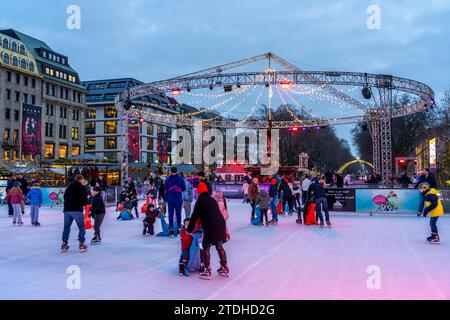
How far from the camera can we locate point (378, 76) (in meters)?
28.2

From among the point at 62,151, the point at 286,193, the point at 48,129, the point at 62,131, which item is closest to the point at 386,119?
the point at 286,193

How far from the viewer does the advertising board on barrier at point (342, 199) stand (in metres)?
18.8

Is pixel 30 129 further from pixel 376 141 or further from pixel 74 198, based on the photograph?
pixel 74 198

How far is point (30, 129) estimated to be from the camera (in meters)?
43.8

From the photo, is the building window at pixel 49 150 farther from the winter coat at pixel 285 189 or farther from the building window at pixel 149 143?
the winter coat at pixel 285 189

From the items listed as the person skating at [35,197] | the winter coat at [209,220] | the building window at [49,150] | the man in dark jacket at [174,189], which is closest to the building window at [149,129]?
the building window at [49,150]

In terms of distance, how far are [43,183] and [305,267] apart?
23182mm

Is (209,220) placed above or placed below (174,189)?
below

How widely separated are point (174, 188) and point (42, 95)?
55084 mm

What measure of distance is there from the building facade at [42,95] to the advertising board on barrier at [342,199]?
41.1 meters

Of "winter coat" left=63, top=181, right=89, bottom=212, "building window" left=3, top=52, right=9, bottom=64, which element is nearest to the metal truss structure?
"winter coat" left=63, top=181, right=89, bottom=212

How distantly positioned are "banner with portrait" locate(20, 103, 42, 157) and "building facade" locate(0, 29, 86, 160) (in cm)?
585
